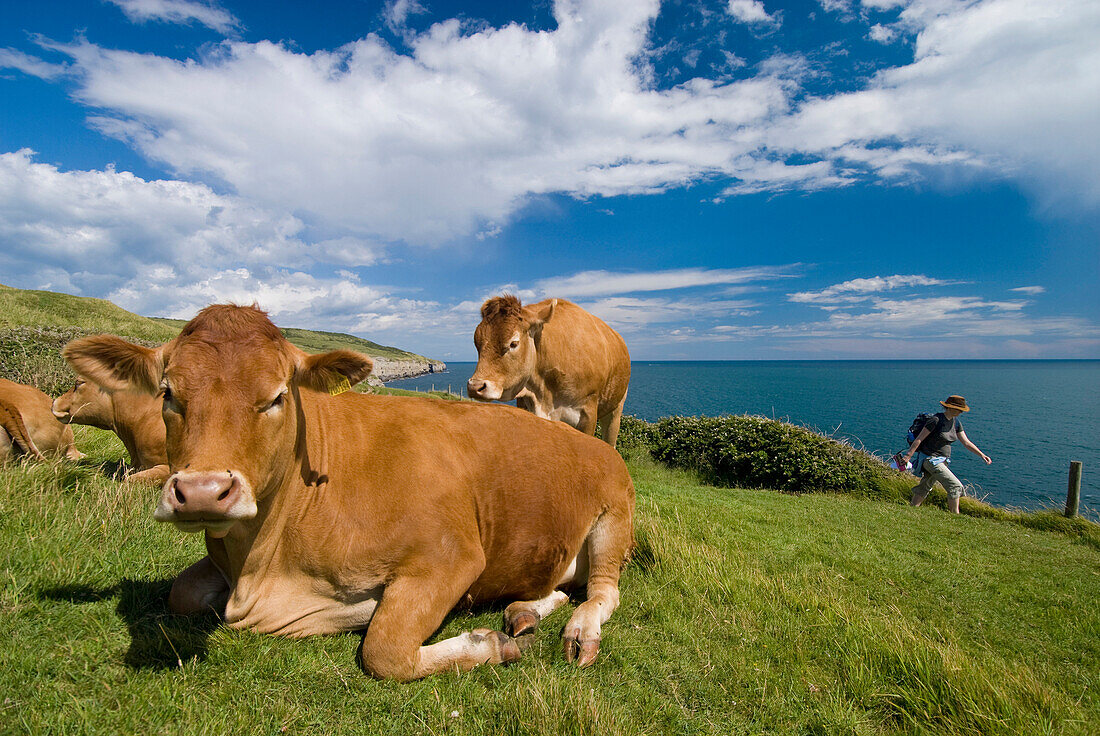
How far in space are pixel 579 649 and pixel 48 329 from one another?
1067 inches

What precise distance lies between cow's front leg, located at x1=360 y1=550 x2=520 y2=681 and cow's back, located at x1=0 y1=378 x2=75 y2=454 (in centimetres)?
690

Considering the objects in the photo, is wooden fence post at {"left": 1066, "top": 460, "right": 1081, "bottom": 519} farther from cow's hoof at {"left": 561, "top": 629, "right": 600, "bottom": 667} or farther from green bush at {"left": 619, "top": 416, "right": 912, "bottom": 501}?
cow's hoof at {"left": 561, "top": 629, "right": 600, "bottom": 667}

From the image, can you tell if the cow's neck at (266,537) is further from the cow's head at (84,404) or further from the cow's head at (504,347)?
the cow's head at (84,404)

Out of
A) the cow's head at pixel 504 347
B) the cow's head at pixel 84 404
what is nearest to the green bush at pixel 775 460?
the cow's head at pixel 504 347

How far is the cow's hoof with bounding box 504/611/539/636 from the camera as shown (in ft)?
12.1

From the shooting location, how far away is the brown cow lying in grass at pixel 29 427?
21.6 ft

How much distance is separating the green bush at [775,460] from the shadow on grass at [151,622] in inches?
553

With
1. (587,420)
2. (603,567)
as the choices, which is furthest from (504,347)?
(603,567)

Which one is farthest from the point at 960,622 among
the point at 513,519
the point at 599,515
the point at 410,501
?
the point at 410,501

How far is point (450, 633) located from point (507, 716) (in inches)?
41.8

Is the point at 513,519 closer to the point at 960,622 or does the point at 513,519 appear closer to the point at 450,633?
the point at 450,633

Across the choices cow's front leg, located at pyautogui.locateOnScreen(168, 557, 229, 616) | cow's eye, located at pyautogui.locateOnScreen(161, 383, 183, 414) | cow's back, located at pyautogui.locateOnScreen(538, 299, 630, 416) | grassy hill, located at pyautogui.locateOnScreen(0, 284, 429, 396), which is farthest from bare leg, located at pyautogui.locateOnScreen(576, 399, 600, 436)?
cow's eye, located at pyautogui.locateOnScreen(161, 383, 183, 414)

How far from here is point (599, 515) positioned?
14.8 ft

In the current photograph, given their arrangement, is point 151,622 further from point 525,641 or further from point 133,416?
point 133,416
